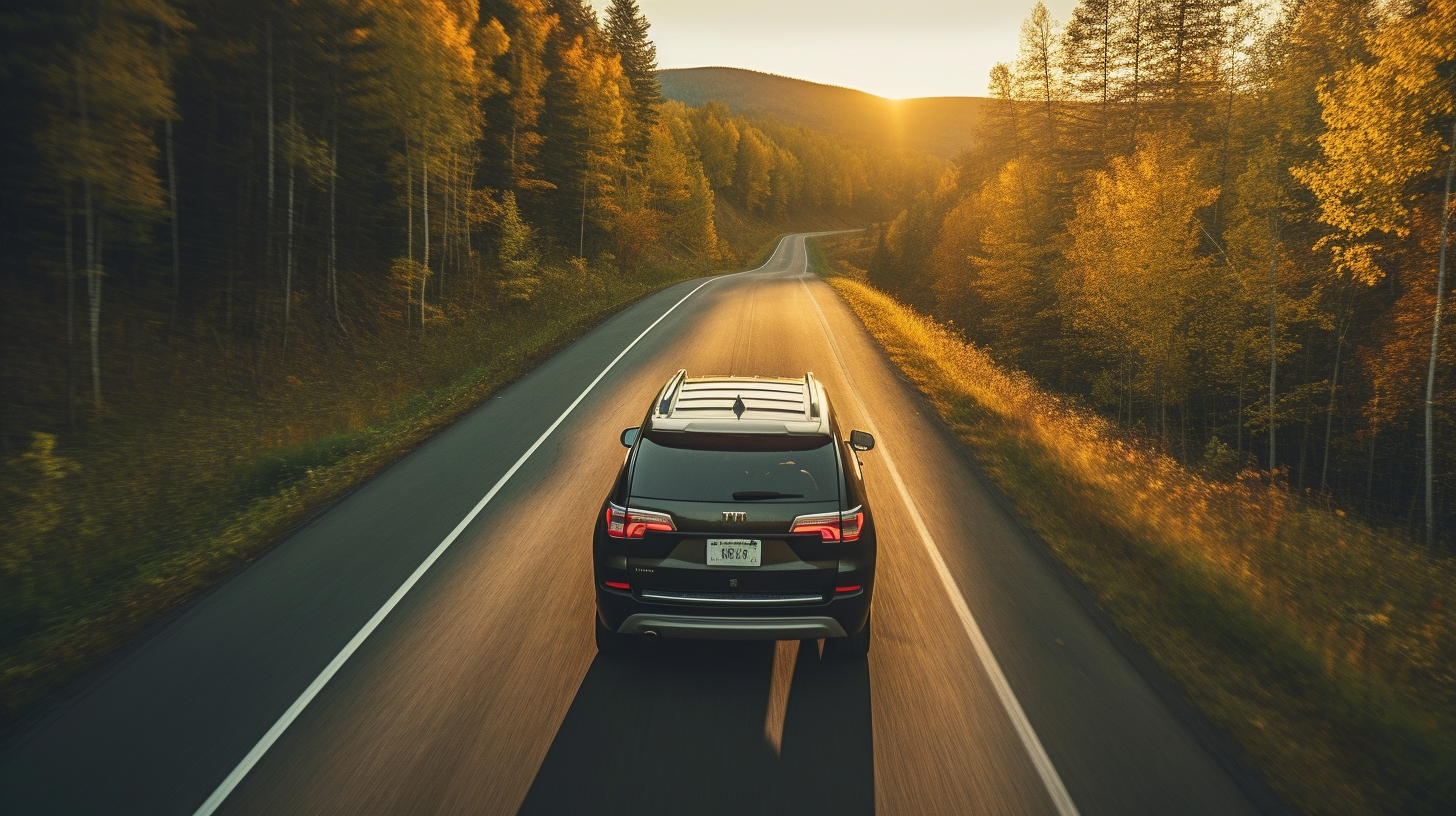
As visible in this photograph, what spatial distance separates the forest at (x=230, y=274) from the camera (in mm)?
9859

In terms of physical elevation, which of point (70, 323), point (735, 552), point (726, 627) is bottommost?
point (726, 627)

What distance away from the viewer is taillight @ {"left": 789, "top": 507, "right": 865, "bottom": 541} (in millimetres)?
4746

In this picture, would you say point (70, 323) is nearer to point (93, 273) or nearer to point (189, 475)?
point (93, 273)

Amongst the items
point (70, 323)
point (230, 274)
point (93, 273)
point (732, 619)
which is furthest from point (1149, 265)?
point (70, 323)

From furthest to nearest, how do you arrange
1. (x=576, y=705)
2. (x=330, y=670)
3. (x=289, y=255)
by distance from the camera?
(x=289, y=255) < (x=330, y=670) < (x=576, y=705)

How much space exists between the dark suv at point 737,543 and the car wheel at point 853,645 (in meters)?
0.26

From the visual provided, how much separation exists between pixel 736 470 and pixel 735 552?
0.55 meters

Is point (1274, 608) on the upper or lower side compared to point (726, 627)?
lower

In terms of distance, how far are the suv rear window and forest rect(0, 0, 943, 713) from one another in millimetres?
A: 4625

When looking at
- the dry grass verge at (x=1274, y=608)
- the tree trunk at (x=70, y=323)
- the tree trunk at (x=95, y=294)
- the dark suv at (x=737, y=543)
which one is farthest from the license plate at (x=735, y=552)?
the tree trunk at (x=95, y=294)

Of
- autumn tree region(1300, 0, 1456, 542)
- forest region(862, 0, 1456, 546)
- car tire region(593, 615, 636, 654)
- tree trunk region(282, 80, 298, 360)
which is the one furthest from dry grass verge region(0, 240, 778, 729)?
autumn tree region(1300, 0, 1456, 542)

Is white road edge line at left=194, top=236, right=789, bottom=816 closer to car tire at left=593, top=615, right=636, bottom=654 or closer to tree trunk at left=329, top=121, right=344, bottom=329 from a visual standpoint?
car tire at left=593, top=615, right=636, bottom=654

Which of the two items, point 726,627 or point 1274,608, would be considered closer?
point 726,627

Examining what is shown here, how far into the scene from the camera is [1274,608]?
639 centimetres
